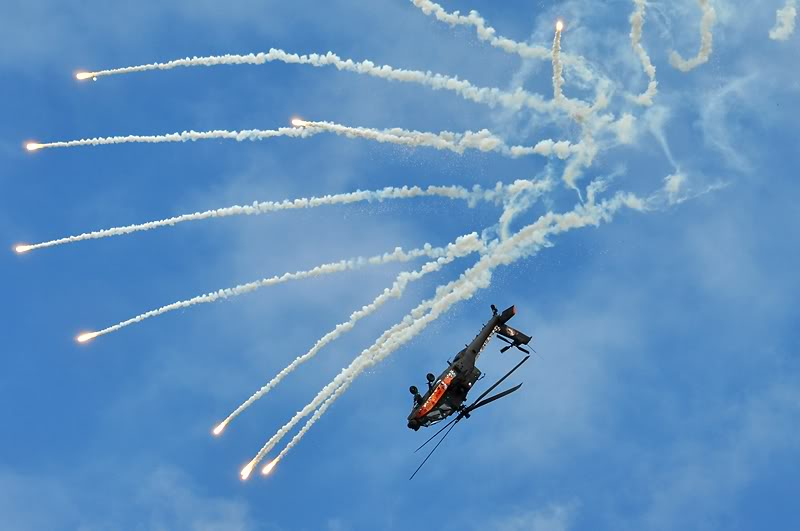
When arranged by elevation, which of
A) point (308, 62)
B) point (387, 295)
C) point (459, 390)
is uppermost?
point (308, 62)

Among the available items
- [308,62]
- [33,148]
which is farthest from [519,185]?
[33,148]

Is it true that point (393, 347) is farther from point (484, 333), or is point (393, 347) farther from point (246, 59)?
point (246, 59)

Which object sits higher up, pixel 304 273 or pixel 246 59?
pixel 246 59

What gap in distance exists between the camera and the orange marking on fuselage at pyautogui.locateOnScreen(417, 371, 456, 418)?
8956 centimetres

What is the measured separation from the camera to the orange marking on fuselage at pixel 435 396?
89562mm

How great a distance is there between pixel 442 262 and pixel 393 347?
5.94 m

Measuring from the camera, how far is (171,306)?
89750mm

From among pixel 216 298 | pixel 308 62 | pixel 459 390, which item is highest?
pixel 308 62

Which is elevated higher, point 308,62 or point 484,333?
point 308,62

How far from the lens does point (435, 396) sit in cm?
8950

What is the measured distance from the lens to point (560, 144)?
89.9m

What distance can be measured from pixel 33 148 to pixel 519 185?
1168 inches

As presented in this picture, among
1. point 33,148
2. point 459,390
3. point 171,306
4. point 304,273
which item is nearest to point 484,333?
point 459,390

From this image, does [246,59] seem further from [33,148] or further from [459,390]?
[459,390]
